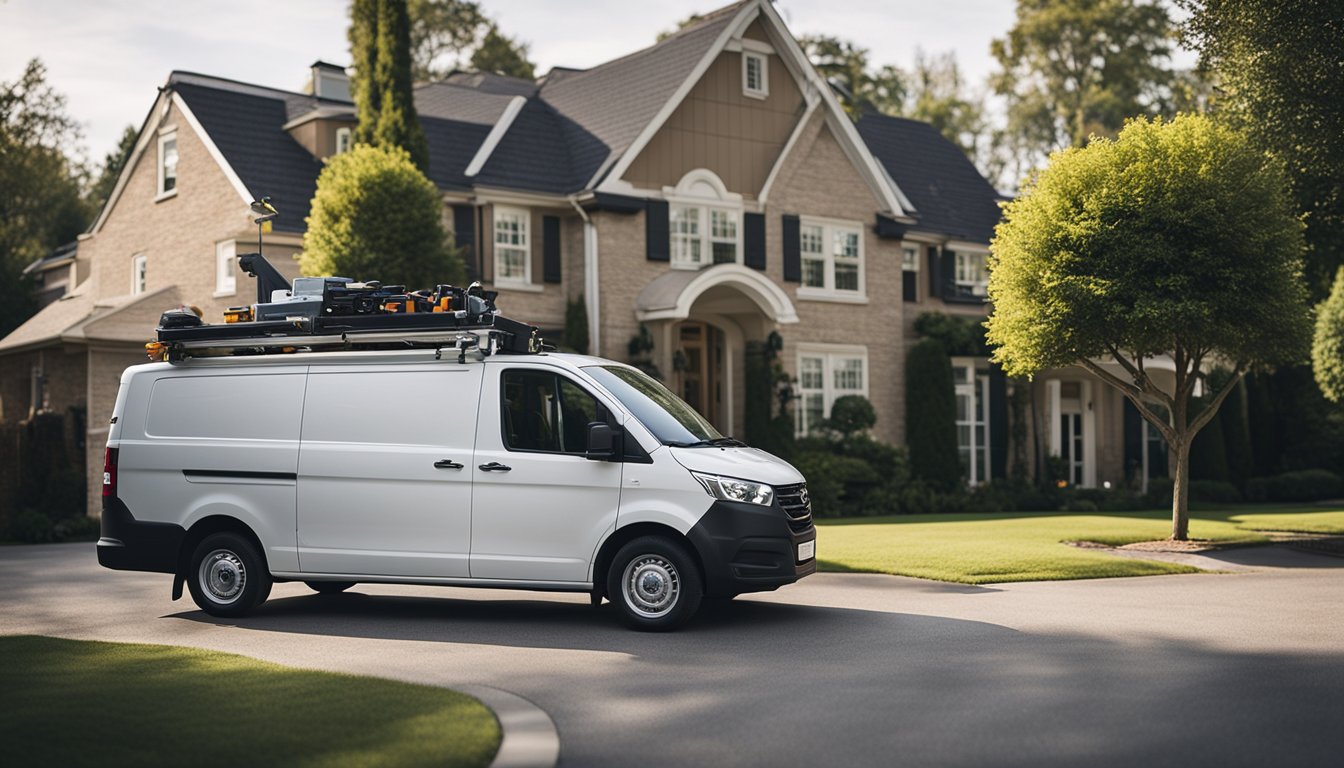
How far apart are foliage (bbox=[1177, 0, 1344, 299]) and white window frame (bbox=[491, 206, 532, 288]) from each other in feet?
41.3

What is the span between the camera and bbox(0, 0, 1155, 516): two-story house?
26.4m

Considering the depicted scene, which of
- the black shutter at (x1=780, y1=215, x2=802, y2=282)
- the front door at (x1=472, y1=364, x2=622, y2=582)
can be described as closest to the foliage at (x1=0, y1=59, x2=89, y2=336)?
the black shutter at (x1=780, y1=215, x2=802, y2=282)

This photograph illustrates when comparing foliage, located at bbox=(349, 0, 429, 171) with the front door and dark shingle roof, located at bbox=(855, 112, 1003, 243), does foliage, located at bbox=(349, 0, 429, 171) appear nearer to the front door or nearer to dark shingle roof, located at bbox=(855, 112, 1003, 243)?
dark shingle roof, located at bbox=(855, 112, 1003, 243)

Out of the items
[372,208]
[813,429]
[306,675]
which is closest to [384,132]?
[372,208]

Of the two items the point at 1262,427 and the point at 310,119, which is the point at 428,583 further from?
the point at 1262,427

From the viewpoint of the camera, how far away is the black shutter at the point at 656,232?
89.6ft

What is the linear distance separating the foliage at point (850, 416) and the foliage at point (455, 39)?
85.9 ft

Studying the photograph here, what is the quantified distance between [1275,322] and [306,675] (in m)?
14.8

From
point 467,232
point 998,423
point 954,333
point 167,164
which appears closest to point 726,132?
point 467,232

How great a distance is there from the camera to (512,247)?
26641 mm

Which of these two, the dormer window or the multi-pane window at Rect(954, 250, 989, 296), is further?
the multi-pane window at Rect(954, 250, 989, 296)

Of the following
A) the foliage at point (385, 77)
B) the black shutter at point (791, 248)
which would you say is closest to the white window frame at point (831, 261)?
the black shutter at point (791, 248)

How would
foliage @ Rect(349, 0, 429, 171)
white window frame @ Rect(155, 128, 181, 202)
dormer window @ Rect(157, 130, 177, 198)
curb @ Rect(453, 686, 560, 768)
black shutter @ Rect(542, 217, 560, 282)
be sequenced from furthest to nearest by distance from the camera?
dormer window @ Rect(157, 130, 177, 198)
white window frame @ Rect(155, 128, 181, 202)
black shutter @ Rect(542, 217, 560, 282)
foliage @ Rect(349, 0, 429, 171)
curb @ Rect(453, 686, 560, 768)

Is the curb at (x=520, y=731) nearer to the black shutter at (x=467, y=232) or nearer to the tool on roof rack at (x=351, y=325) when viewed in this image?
the tool on roof rack at (x=351, y=325)
